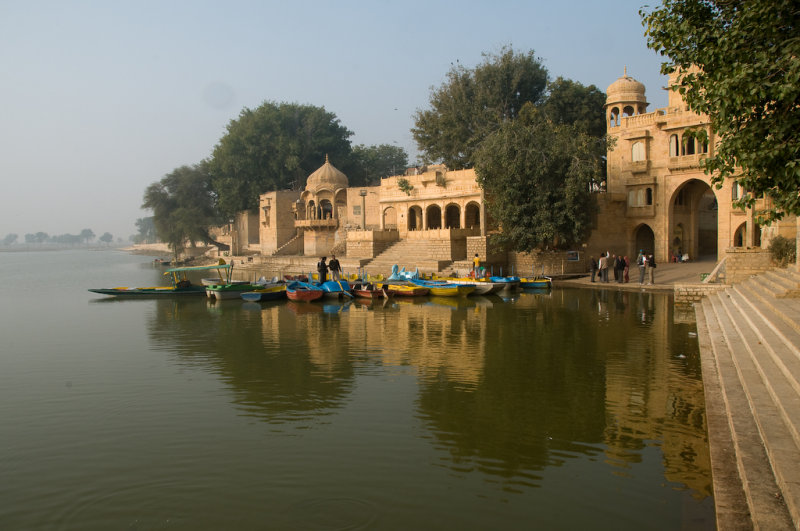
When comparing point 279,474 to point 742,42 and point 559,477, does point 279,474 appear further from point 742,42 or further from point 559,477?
point 742,42

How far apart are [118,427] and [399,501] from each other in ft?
13.7

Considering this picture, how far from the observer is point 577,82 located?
37.6m

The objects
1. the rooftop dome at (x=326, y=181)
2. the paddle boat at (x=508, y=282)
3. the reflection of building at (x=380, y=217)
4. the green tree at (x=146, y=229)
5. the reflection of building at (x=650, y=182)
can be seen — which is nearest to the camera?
the paddle boat at (x=508, y=282)

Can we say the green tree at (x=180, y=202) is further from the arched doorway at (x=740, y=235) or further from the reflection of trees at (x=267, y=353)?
the arched doorway at (x=740, y=235)

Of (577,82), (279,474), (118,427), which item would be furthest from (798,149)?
(577,82)

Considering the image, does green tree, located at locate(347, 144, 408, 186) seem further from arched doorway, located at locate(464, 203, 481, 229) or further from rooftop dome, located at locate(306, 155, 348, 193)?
arched doorway, located at locate(464, 203, 481, 229)

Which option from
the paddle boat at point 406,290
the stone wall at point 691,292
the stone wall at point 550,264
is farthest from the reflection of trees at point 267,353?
the stone wall at point 550,264

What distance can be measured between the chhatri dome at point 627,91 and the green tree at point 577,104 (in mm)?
6204

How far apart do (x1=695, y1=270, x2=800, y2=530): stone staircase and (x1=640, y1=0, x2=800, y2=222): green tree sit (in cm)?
191

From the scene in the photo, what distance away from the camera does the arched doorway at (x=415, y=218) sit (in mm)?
36938

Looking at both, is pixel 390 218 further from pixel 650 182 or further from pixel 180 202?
pixel 180 202

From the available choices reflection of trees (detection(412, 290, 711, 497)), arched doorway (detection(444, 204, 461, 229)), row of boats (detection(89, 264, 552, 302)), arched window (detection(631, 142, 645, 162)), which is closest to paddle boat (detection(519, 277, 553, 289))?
row of boats (detection(89, 264, 552, 302))

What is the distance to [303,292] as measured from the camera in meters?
21.7

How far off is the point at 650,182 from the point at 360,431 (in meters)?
24.2
